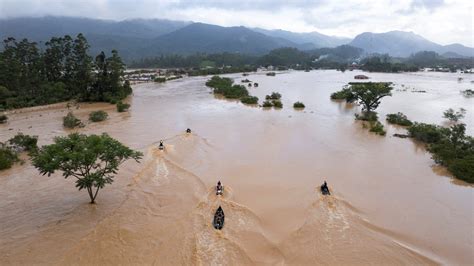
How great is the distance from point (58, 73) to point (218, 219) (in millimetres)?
53172

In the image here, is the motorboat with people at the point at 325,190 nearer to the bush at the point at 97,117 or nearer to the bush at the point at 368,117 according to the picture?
the bush at the point at 368,117

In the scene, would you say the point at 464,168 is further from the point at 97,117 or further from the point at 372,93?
the point at 97,117

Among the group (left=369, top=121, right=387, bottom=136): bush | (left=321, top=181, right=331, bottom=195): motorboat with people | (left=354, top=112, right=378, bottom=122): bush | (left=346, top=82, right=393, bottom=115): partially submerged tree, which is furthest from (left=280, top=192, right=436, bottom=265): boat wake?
(left=346, top=82, right=393, bottom=115): partially submerged tree

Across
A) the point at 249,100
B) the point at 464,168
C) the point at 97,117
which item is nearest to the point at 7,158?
the point at 97,117

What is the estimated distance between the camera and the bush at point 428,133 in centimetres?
2958

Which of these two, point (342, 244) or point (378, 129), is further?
point (378, 129)

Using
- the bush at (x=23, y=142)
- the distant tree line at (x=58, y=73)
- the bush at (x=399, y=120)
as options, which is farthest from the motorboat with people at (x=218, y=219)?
the distant tree line at (x=58, y=73)

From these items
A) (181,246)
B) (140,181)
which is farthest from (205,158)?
(181,246)

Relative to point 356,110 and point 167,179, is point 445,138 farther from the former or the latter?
point 167,179

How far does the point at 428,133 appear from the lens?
99.3ft

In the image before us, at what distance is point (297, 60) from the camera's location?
176 metres

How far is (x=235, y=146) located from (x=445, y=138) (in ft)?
60.9

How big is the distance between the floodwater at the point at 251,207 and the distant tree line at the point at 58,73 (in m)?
19.5

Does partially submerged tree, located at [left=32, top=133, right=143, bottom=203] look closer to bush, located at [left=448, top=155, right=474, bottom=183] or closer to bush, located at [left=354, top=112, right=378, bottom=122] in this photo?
bush, located at [left=448, top=155, right=474, bottom=183]
